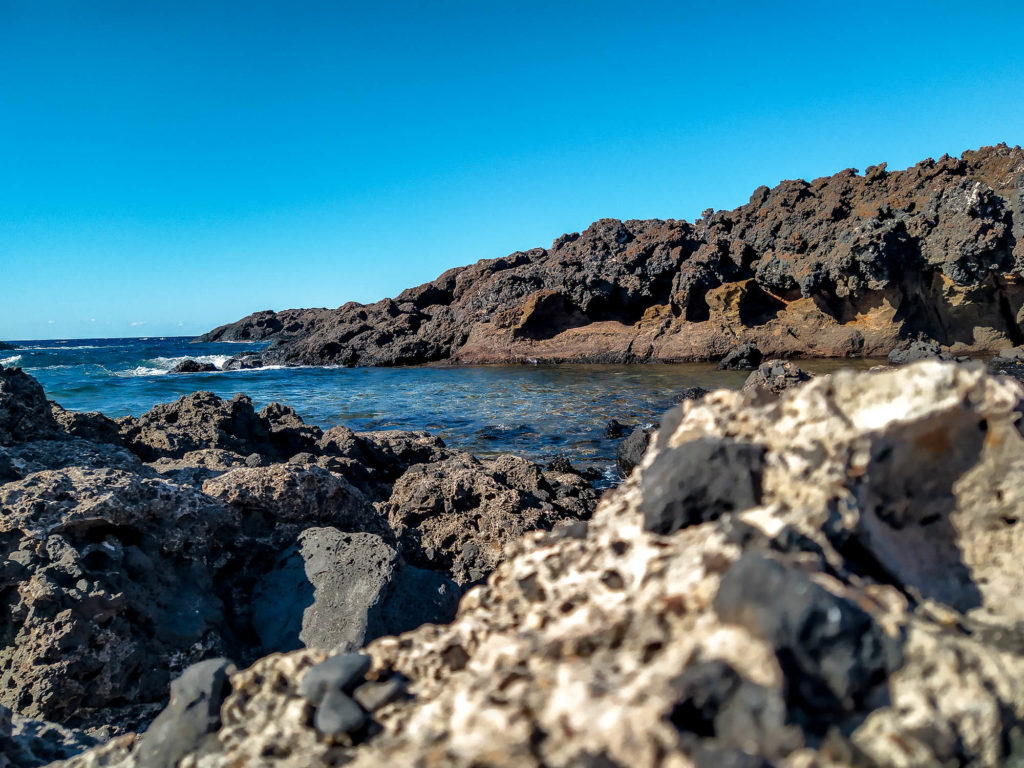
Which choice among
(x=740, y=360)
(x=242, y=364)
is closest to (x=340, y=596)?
(x=740, y=360)

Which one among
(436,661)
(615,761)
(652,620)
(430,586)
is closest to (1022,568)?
(652,620)

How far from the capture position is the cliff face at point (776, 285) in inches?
965

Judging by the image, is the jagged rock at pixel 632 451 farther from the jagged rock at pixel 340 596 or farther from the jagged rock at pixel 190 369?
the jagged rock at pixel 190 369

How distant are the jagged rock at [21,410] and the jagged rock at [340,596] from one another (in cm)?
247

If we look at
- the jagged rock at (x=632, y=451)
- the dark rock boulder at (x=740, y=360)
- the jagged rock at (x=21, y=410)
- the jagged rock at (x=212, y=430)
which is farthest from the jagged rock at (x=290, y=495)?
the dark rock boulder at (x=740, y=360)

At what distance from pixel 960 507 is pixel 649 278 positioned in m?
31.4

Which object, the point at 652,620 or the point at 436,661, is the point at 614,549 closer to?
the point at 652,620

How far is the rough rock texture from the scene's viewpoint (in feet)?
3.90

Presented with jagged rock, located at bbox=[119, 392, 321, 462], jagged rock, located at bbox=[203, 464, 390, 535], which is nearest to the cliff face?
jagged rock, located at bbox=[119, 392, 321, 462]

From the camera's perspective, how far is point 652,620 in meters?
1.39

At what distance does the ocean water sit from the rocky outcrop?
6478mm

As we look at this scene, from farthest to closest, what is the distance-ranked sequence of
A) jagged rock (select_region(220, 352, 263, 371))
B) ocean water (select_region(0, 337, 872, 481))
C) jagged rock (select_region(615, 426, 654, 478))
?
jagged rock (select_region(220, 352, 263, 371)) < ocean water (select_region(0, 337, 872, 481)) < jagged rock (select_region(615, 426, 654, 478))

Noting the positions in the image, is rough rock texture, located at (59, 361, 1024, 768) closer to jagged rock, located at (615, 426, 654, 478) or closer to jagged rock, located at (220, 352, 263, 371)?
jagged rock, located at (615, 426, 654, 478)

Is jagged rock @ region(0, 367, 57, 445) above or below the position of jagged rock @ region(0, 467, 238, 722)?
above
